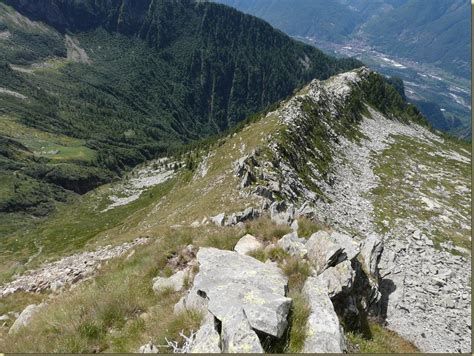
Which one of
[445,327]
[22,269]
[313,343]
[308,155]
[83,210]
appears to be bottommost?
[83,210]

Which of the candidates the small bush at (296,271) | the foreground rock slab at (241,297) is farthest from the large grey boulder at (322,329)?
the small bush at (296,271)

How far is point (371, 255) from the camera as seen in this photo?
18.8 metres

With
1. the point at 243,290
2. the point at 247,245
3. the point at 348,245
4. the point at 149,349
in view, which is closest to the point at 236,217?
the point at 247,245

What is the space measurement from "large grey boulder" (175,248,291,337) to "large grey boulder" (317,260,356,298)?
6.50 feet

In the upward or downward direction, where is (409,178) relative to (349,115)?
downward

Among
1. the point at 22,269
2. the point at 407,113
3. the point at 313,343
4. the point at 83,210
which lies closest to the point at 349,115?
the point at 407,113

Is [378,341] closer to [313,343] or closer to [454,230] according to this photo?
[313,343]

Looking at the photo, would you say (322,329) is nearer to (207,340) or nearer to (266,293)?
(266,293)

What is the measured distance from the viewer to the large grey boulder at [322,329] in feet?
31.3

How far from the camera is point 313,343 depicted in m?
9.62

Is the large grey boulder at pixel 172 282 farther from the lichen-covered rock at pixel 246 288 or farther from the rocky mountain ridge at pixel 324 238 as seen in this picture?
the lichen-covered rock at pixel 246 288

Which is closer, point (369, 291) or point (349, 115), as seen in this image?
point (369, 291)

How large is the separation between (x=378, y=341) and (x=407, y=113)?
434 ft

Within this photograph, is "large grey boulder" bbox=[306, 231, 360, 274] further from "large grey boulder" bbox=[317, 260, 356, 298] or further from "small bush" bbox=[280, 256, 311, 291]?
"small bush" bbox=[280, 256, 311, 291]
